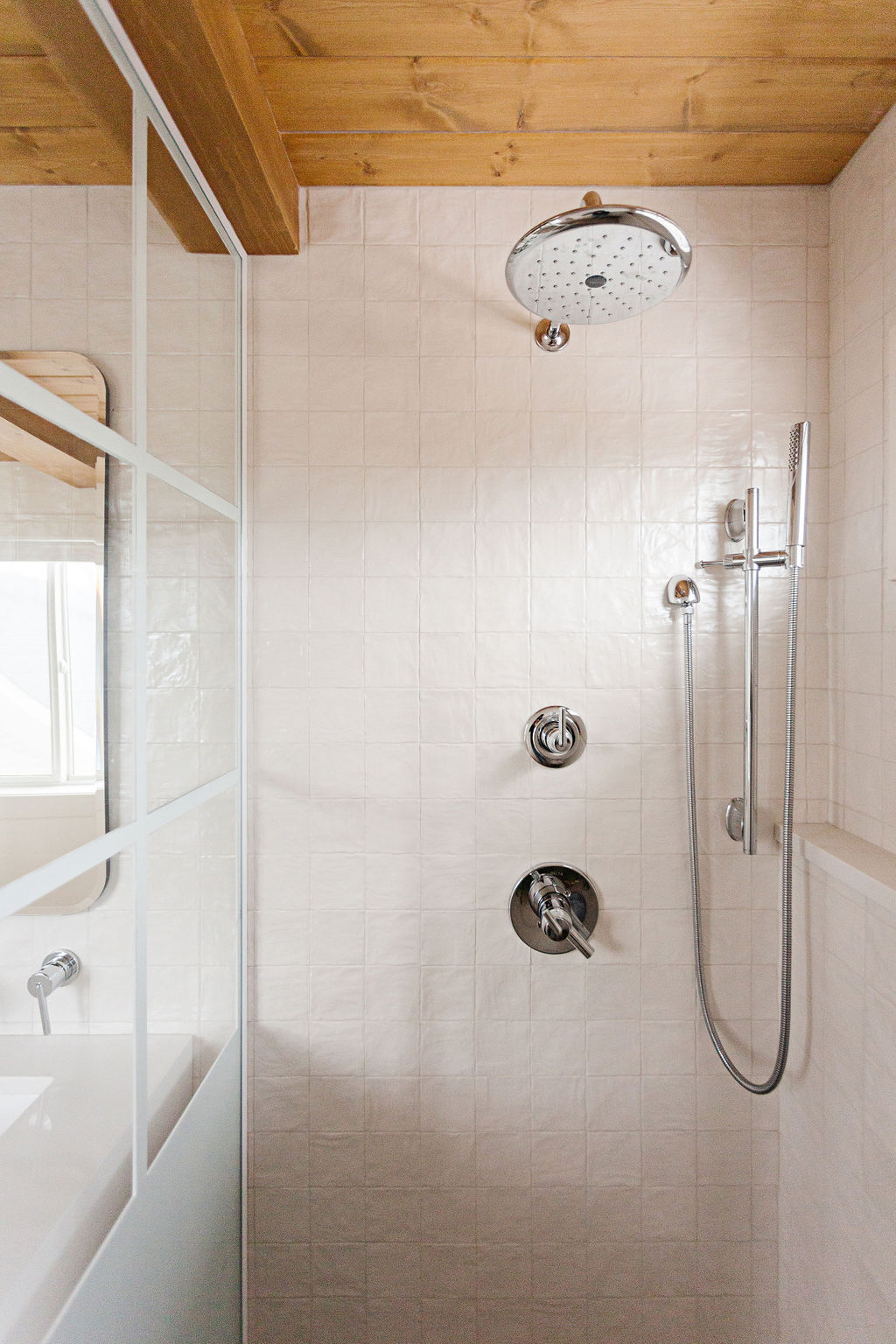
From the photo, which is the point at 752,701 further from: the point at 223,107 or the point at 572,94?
the point at 223,107

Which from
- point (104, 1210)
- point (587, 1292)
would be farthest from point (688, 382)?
point (587, 1292)

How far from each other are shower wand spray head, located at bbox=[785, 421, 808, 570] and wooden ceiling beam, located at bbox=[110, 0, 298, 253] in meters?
0.92

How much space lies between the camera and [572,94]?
3.96ft

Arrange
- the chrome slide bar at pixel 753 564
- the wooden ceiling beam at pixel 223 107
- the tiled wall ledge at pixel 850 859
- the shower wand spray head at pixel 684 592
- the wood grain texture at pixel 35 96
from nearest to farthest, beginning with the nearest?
the wood grain texture at pixel 35 96 → the wooden ceiling beam at pixel 223 107 → the tiled wall ledge at pixel 850 859 → the chrome slide bar at pixel 753 564 → the shower wand spray head at pixel 684 592

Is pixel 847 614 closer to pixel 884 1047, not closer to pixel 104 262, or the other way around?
pixel 884 1047

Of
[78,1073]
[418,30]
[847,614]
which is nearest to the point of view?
[78,1073]

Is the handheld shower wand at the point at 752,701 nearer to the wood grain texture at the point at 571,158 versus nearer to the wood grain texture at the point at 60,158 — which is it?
the wood grain texture at the point at 571,158

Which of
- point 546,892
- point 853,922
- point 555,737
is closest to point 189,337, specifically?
point 555,737

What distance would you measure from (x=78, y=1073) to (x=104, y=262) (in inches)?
34.0

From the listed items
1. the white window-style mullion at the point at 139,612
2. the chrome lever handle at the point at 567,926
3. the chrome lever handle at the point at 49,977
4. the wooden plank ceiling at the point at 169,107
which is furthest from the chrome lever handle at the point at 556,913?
the wooden plank ceiling at the point at 169,107

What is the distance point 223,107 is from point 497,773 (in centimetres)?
110

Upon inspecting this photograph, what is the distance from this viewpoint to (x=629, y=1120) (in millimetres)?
1465

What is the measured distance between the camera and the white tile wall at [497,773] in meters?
1.44

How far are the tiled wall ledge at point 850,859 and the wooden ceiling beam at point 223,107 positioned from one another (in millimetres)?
1398
